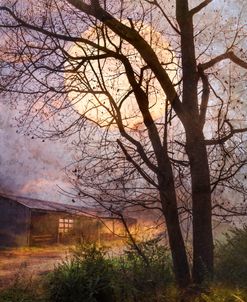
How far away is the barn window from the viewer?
26.1m

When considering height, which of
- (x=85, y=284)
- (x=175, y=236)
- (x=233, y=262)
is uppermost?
(x=175, y=236)

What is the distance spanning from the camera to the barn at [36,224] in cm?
2508

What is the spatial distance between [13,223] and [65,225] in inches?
128

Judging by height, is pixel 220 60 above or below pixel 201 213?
above

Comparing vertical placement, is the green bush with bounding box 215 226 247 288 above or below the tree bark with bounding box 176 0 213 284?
below

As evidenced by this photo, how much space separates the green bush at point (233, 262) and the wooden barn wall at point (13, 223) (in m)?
17.3

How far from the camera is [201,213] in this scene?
7293mm

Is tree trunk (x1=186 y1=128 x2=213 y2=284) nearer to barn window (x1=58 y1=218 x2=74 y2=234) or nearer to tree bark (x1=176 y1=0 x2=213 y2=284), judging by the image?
tree bark (x1=176 y1=0 x2=213 y2=284)

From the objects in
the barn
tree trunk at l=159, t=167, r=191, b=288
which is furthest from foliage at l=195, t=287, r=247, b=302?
the barn

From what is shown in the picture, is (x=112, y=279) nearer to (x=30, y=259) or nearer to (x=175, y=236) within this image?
(x=175, y=236)

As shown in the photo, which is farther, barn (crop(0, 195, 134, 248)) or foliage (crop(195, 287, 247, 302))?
barn (crop(0, 195, 134, 248))

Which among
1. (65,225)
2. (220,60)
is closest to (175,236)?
(220,60)

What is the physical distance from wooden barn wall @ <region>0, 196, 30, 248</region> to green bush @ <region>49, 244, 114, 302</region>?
689 inches

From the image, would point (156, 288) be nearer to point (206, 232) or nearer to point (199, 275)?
point (199, 275)
